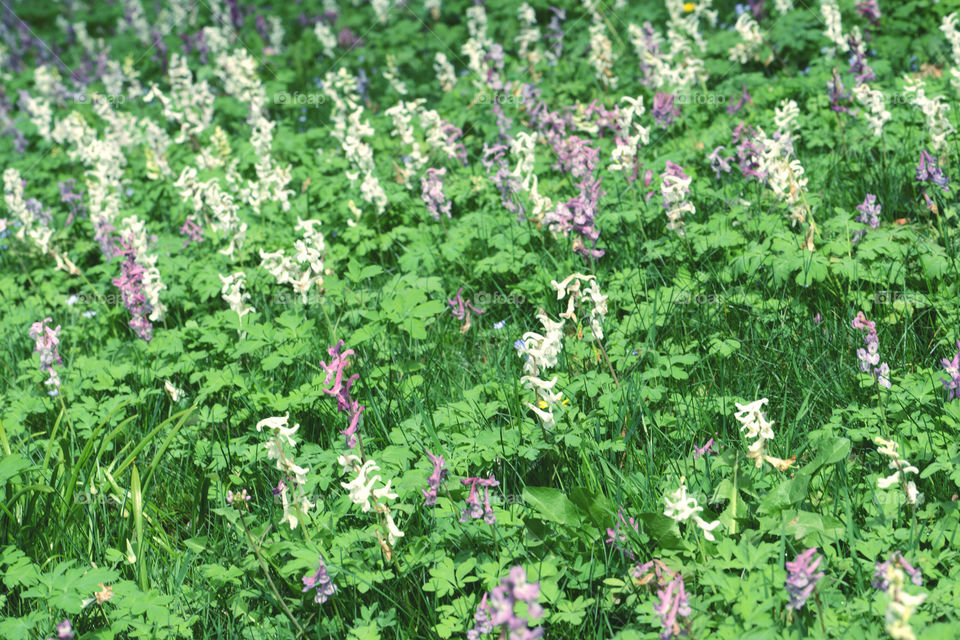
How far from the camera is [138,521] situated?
312 cm

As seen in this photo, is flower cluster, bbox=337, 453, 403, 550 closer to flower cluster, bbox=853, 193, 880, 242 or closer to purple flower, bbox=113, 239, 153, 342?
purple flower, bbox=113, 239, 153, 342

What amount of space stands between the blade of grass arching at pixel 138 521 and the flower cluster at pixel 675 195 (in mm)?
2501

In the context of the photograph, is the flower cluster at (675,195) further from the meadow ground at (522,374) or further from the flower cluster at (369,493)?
the flower cluster at (369,493)

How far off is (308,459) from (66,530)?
900 mm

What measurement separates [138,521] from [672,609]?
193 cm

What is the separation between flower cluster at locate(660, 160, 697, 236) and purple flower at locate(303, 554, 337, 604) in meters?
2.29

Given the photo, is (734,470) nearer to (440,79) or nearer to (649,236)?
(649,236)

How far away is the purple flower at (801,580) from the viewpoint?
6.94ft

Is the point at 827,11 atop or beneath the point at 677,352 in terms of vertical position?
atop

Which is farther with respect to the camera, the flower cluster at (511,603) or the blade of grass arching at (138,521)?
the blade of grass arching at (138,521)

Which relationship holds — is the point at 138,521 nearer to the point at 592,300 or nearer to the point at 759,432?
the point at 592,300

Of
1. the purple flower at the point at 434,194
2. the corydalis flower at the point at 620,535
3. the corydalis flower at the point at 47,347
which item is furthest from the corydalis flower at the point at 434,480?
the purple flower at the point at 434,194

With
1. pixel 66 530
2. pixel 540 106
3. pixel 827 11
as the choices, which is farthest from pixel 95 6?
pixel 66 530

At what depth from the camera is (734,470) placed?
110 inches
